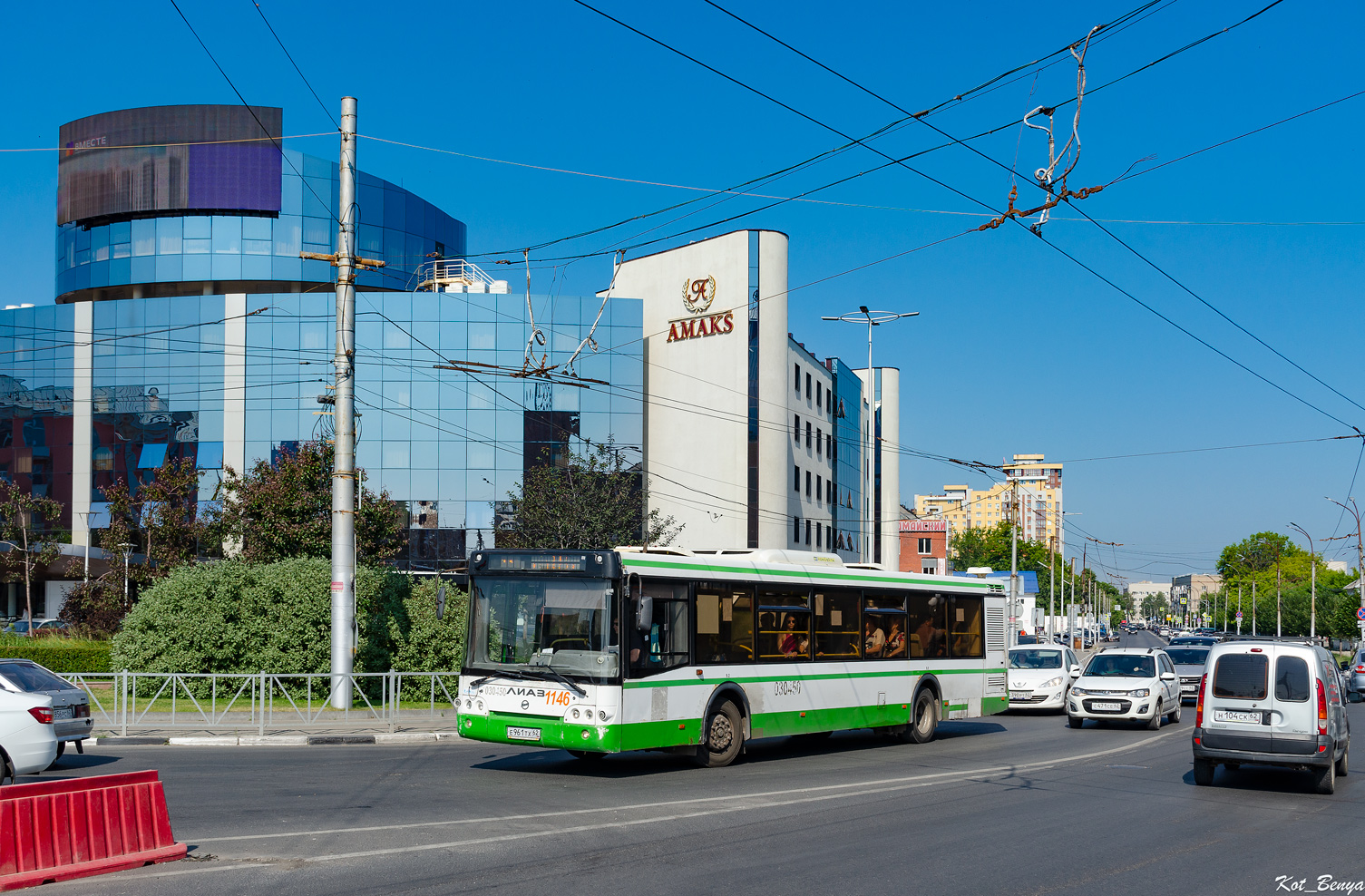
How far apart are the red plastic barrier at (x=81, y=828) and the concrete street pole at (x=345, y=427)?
12845mm

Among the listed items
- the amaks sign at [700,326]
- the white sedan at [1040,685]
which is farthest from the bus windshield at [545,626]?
the amaks sign at [700,326]

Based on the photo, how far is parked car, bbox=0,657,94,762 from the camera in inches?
559

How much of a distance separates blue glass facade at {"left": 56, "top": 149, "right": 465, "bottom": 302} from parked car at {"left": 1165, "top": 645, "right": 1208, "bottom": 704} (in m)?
37.3

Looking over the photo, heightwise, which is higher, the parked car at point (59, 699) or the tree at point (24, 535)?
the tree at point (24, 535)

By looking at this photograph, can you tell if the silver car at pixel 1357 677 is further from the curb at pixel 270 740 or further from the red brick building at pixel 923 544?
the red brick building at pixel 923 544

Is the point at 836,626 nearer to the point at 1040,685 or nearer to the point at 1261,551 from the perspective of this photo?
the point at 1040,685

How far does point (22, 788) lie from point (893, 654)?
44.9ft

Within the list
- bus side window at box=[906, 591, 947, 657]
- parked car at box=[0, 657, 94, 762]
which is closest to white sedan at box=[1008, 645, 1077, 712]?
bus side window at box=[906, 591, 947, 657]

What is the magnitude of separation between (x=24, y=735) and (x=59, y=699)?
1.99 meters

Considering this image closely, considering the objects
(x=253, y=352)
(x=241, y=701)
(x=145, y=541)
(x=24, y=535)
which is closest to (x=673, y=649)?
(x=241, y=701)

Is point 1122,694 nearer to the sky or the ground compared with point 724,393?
nearer to the ground

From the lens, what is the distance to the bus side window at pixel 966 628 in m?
20.6

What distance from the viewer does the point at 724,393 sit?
55969 millimetres

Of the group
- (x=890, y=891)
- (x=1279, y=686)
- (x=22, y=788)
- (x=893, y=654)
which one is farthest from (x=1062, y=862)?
(x=893, y=654)
